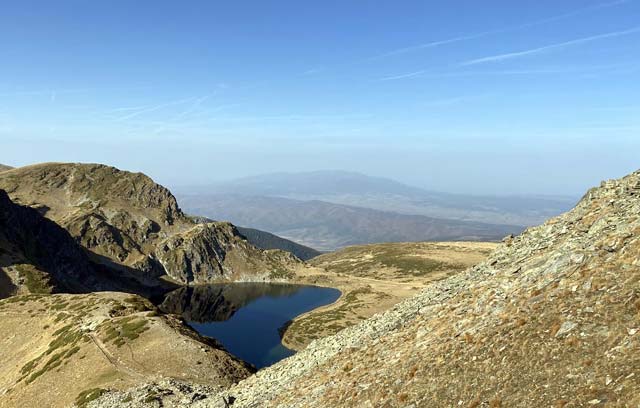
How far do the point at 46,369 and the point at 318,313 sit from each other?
123904 millimetres

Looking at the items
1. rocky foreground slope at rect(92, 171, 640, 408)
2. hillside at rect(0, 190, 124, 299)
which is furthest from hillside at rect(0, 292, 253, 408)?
hillside at rect(0, 190, 124, 299)

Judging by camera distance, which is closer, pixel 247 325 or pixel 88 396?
pixel 88 396

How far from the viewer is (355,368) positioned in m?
29.2

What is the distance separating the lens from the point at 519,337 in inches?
858

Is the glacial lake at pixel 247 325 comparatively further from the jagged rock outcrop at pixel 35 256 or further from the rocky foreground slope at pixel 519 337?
the rocky foreground slope at pixel 519 337

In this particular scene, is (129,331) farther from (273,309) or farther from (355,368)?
(273,309)

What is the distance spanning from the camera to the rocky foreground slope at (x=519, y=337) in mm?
17953

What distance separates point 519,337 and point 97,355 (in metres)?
67.6

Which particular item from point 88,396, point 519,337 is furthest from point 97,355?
point 519,337

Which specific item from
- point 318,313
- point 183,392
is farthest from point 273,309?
point 183,392

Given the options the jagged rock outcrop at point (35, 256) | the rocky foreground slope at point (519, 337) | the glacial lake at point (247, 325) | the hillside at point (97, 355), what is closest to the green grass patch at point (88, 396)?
the hillside at point (97, 355)

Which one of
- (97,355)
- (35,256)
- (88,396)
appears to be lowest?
(35,256)

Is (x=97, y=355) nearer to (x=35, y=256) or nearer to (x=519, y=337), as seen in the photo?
(x=519, y=337)

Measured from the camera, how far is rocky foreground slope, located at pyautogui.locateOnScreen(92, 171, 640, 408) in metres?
18.0
